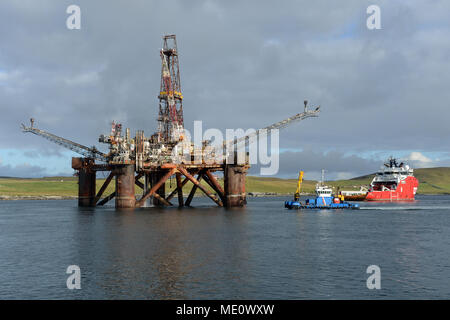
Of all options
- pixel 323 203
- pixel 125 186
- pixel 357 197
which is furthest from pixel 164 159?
pixel 357 197

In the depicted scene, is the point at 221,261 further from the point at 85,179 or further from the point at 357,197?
the point at 357,197

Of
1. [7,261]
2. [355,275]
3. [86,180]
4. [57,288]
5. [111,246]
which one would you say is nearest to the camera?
[57,288]

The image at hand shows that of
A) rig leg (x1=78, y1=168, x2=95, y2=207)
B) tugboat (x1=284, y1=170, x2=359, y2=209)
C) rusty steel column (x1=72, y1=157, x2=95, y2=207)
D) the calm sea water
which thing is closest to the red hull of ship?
tugboat (x1=284, y1=170, x2=359, y2=209)

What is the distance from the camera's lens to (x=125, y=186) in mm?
76000

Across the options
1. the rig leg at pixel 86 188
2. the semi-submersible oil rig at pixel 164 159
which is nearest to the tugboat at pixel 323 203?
the semi-submersible oil rig at pixel 164 159

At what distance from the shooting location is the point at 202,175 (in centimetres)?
8612

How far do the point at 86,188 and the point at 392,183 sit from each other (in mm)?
86903

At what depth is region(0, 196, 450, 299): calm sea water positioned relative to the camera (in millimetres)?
23859

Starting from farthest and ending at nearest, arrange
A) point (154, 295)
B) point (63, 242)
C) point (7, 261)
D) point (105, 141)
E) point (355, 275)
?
point (105, 141) < point (63, 242) < point (7, 261) < point (355, 275) < point (154, 295)

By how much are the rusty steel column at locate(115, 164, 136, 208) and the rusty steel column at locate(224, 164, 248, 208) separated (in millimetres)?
16852

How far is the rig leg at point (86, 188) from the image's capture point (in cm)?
8925

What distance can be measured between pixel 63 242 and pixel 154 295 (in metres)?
21.9
